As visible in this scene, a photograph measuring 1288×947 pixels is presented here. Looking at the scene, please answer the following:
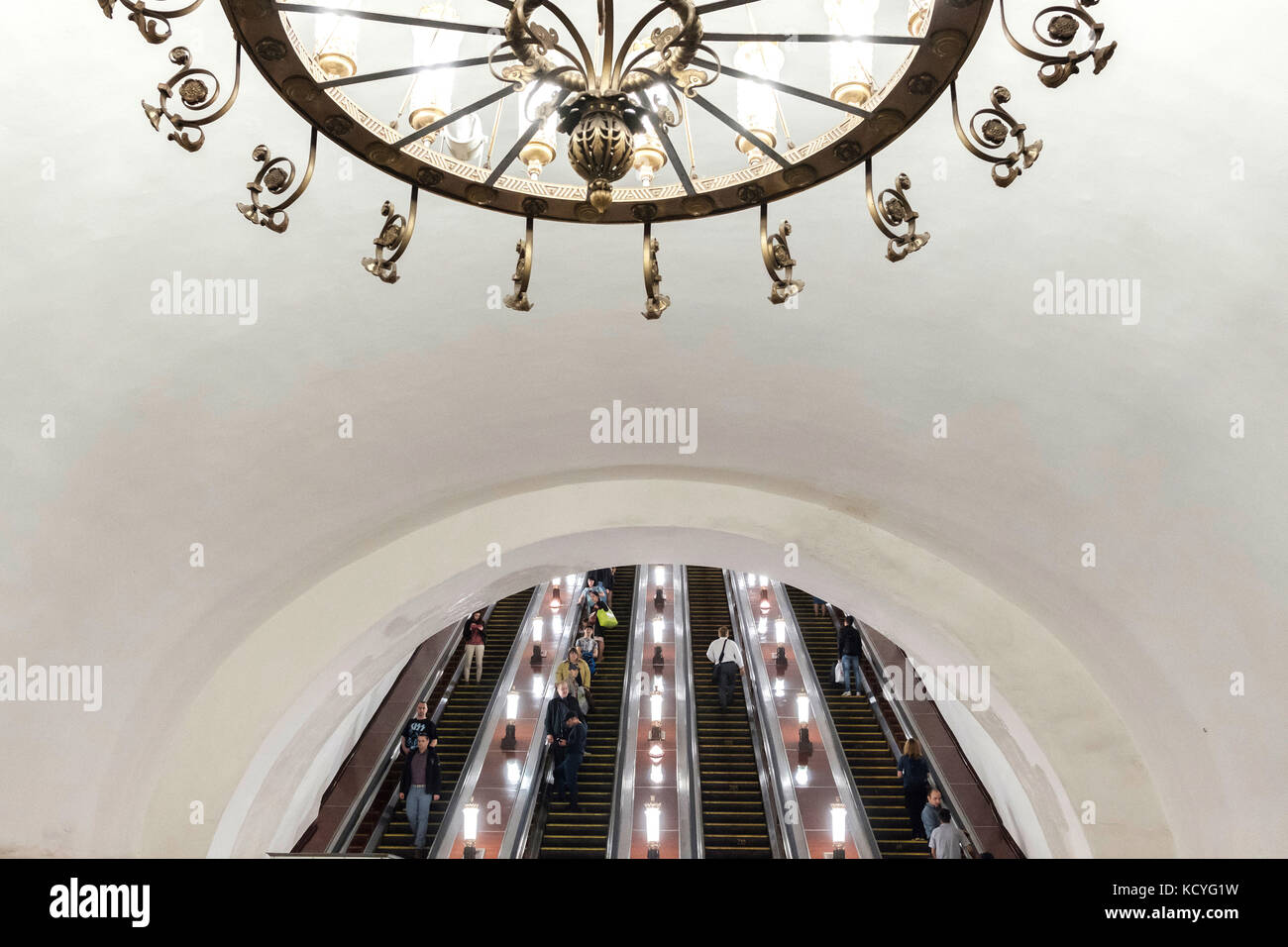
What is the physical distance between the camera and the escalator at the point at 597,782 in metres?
12.3

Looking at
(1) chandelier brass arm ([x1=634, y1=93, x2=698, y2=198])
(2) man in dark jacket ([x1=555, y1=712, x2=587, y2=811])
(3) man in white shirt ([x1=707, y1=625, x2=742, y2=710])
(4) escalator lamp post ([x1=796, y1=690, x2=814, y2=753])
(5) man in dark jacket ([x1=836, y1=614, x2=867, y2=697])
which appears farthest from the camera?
(3) man in white shirt ([x1=707, y1=625, x2=742, y2=710])

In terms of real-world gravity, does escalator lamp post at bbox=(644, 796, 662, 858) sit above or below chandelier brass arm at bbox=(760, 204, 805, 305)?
below

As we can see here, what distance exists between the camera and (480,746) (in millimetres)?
13984

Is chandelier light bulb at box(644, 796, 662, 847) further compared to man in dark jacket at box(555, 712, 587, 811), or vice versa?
man in dark jacket at box(555, 712, 587, 811)

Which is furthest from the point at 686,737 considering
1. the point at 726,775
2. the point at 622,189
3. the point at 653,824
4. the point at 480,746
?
the point at 622,189

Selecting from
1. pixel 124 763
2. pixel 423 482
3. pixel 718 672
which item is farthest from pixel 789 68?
pixel 718 672

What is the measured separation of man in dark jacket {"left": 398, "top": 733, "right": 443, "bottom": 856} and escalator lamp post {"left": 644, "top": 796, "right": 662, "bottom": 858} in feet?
8.06

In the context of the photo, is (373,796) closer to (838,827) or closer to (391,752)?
(391,752)

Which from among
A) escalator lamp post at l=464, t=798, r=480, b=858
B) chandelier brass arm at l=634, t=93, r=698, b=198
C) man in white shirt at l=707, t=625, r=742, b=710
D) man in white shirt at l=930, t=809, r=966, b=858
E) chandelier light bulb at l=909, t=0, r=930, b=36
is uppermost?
chandelier light bulb at l=909, t=0, r=930, b=36

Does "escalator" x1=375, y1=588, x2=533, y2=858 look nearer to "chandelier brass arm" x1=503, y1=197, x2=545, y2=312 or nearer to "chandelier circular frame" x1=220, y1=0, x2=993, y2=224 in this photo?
"chandelier brass arm" x1=503, y1=197, x2=545, y2=312

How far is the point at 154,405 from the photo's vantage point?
4.83 m

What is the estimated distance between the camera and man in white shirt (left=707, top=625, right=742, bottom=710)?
15.5 meters

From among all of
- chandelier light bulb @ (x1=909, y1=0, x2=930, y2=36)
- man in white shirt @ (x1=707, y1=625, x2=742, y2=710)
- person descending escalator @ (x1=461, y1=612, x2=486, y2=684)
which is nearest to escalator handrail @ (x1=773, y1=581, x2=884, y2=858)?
man in white shirt @ (x1=707, y1=625, x2=742, y2=710)
